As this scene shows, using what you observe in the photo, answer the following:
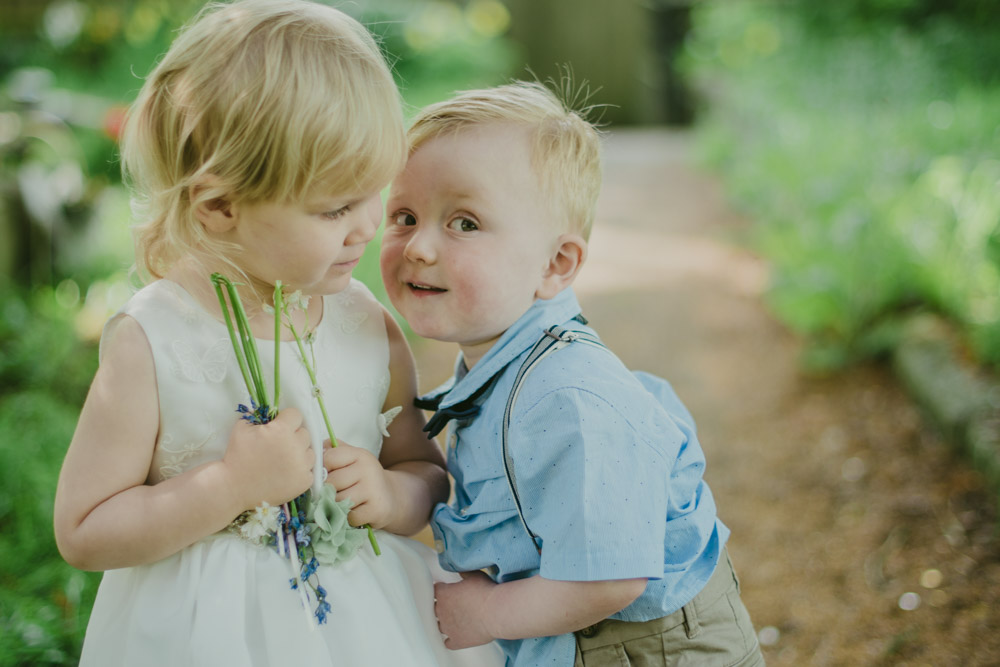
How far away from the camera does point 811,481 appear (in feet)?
12.6

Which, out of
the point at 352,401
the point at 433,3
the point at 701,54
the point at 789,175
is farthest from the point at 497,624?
the point at 433,3

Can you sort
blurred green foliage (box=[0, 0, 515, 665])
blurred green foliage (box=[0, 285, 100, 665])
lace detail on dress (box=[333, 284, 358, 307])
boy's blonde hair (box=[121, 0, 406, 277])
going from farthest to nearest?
blurred green foliage (box=[0, 0, 515, 665]) < blurred green foliage (box=[0, 285, 100, 665]) < lace detail on dress (box=[333, 284, 358, 307]) < boy's blonde hair (box=[121, 0, 406, 277])

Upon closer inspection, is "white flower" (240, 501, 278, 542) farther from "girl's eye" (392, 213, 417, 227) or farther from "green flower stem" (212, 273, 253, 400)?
"girl's eye" (392, 213, 417, 227)

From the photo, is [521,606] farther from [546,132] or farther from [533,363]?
[546,132]

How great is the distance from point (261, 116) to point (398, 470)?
70 cm

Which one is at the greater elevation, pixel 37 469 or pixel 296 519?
pixel 296 519

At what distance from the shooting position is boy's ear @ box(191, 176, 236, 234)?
133 cm

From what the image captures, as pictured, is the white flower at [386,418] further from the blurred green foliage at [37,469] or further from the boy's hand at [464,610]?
the blurred green foliage at [37,469]

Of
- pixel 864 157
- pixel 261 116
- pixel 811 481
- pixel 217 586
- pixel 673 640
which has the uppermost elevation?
pixel 261 116

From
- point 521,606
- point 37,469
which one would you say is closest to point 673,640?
point 521,606

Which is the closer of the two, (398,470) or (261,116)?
(261,116)

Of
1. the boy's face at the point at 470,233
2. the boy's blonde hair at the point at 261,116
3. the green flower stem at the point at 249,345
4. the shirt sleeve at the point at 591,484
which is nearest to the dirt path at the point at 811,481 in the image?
the shirt sleeve at the point at 591,484

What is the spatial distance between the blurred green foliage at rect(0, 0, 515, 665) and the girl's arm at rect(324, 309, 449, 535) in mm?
636

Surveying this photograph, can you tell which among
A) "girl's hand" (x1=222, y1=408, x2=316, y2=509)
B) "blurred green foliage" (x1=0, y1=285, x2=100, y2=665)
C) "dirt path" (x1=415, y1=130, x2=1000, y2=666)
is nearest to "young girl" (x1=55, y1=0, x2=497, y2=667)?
"girl's hand" (x1=222, y1=408, x2=316, y2=509)
